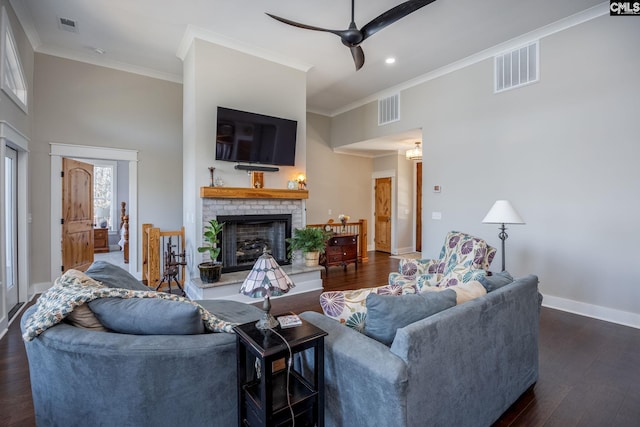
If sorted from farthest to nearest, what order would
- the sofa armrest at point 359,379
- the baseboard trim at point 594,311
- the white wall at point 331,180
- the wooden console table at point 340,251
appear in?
→ the white wall at point 331,180 < the wooden console table at point 340,251 < the baseboard trim at point 594,311 < the sofa armrest at point 359,379

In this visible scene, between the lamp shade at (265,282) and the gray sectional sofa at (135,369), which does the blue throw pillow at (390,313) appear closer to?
the lamp shade at (265,282)

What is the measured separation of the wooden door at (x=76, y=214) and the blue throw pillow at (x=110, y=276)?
348cm

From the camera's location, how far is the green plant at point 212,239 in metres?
4.12

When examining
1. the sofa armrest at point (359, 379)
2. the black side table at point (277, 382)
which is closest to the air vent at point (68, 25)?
the black side table at point (277, 382)

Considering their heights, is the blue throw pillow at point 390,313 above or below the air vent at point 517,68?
below

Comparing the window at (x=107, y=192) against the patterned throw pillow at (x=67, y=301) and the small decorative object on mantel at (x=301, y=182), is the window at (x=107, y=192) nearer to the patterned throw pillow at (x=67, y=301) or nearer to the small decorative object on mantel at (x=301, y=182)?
the small decorative object on mantel at (x=301, y=182)

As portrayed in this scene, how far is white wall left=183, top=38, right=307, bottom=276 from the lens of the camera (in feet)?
14.0

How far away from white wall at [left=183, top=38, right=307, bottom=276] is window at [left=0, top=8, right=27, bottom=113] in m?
1.87

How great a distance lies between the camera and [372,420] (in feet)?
4.35

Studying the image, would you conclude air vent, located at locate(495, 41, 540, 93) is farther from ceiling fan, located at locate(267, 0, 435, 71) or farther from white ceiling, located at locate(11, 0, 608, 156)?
ceiling fan, located at locate(267, 0, 435, 71)

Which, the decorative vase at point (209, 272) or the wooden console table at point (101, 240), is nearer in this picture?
the decorative vase at point (209, 272)

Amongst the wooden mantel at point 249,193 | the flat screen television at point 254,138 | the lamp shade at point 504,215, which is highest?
the flat screen television at point 254,138

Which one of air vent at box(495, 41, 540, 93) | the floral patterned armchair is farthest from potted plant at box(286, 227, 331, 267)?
air vent at box(495, 41, 540, 93)

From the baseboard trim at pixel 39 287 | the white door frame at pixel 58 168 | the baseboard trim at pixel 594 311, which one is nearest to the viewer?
the baseboard trim at pixel 594 311
